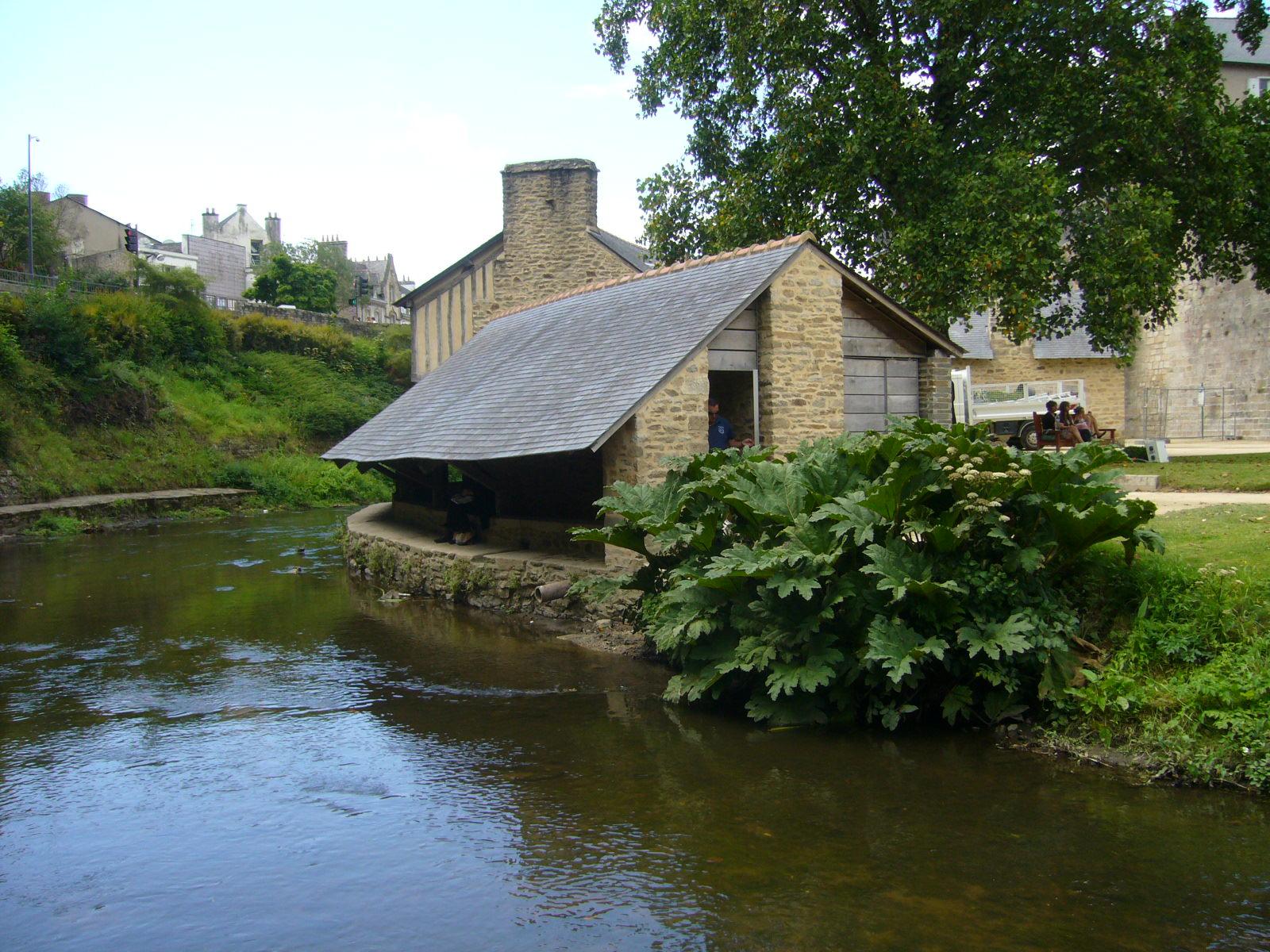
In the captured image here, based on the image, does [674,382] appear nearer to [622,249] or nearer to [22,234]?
[622,249]

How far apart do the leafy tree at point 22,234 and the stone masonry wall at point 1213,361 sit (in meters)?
33.8

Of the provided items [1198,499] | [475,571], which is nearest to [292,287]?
[475,571]

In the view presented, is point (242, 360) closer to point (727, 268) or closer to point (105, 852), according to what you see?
point (727, 268)

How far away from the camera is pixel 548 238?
941 inches

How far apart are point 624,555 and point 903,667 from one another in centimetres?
424

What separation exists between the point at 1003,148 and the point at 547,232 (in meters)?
12.1

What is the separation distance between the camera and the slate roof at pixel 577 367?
10219 millimetres

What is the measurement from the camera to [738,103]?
16297 millimetres

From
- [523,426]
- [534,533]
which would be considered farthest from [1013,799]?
[534,533]

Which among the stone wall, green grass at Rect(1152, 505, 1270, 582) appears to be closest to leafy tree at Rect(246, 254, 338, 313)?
the stone wall

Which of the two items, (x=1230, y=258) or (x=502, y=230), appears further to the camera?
(x=502, y=230)

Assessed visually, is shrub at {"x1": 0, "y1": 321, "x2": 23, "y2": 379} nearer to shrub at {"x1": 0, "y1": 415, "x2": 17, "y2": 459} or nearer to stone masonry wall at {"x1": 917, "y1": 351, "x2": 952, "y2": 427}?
shrub at {"x1": 0, "y1": 415, "x2": 17, "y2": 459}

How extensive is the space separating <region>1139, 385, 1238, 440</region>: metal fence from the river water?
68.8 ft

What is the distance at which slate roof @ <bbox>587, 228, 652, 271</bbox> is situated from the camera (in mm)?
23922
